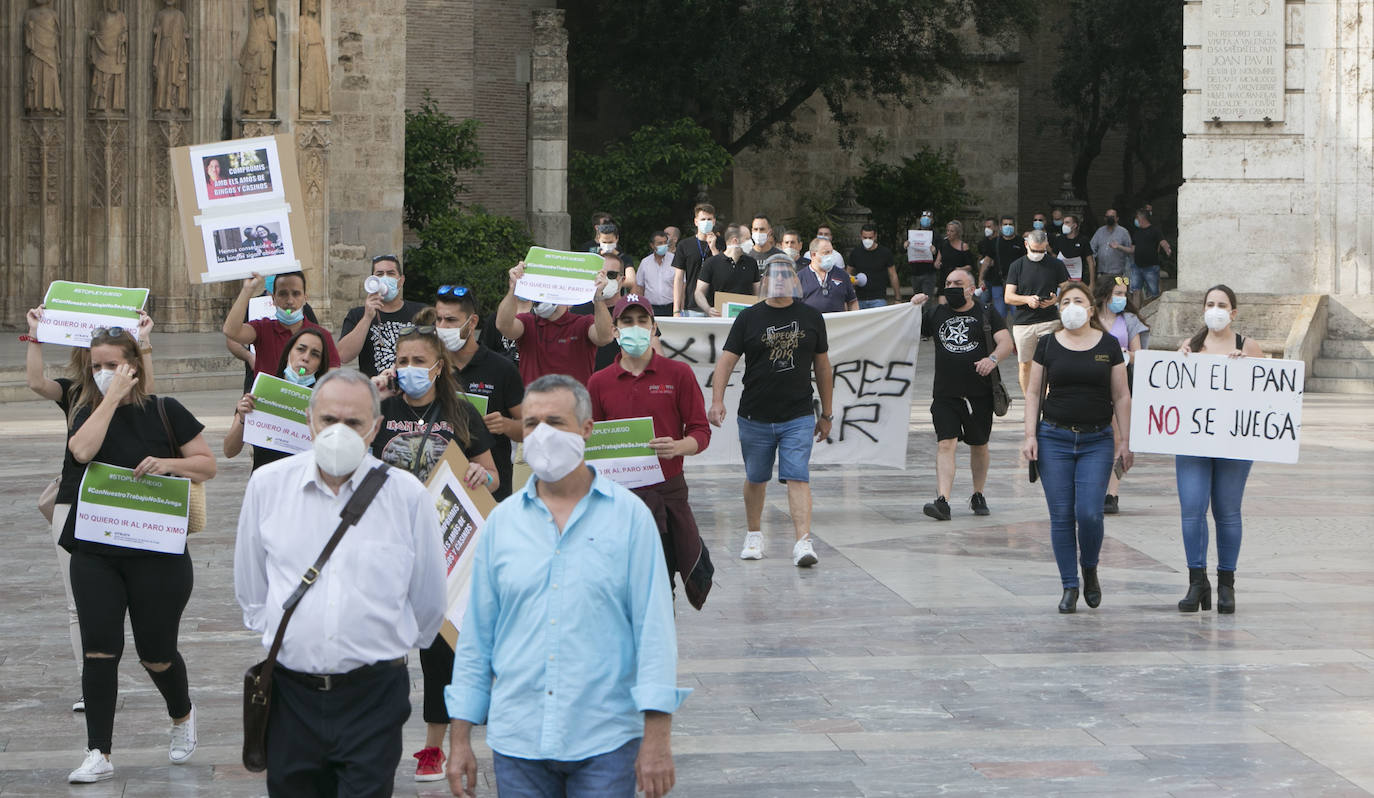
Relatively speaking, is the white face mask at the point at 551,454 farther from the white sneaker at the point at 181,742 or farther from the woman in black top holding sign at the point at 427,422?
the white sneaker at the point at 181,742

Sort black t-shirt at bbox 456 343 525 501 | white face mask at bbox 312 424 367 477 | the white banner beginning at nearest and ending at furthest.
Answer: white face mask at bbox 312 424 367 477 → black t-shirt at bbox 456 343 525 501 → the white banner

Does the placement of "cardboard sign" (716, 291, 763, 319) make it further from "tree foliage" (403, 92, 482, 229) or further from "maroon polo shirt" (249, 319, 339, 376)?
"tree foliage" (403, 92, 482, 229)

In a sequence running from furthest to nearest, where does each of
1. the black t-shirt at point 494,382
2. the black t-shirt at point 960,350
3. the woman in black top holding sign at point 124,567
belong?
the black t-shirt at point 960,350
the black t-shirt at point 494,382
the woman in black top holding sign at point 124,567

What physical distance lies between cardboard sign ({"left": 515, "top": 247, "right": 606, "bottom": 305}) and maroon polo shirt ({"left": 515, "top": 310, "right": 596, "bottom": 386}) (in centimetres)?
46

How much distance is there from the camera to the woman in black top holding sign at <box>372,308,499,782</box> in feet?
23.3

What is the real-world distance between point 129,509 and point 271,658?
2.06 metres

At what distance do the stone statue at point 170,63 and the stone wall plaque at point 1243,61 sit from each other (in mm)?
13104

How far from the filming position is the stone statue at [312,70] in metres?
26.1

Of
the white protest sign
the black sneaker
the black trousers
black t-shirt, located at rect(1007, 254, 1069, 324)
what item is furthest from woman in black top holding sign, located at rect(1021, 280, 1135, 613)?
the black trousers

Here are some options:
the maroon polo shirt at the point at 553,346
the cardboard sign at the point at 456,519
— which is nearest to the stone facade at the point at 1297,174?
the maroon polo shirt at the point at 553,346

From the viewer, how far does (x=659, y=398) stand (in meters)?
9.02

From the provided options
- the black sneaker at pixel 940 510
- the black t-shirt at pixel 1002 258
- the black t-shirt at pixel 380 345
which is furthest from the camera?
the black t-shirt at pixel 1002 258

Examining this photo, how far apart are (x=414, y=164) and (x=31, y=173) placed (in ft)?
30.4

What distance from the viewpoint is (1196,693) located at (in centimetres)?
842
